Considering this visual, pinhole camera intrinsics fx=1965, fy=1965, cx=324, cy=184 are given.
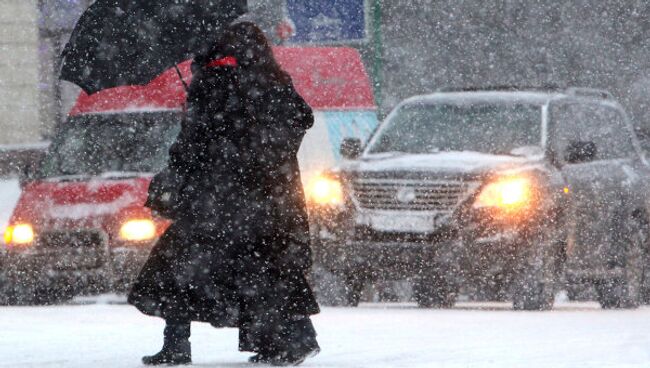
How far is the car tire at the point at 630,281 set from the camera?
15086 mm

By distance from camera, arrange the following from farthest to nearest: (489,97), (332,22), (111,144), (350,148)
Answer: (332,22) < (111,144) < (489,97) < (350,148)

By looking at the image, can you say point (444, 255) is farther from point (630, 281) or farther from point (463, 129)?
point (630, 281)

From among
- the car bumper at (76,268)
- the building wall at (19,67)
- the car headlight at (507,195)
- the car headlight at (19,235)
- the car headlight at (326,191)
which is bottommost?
the building wall at (19,67)

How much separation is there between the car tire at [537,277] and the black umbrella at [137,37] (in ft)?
15.3

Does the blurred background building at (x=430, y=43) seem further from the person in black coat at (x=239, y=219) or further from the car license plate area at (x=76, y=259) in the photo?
the person in black coat at (x=239, y=219)

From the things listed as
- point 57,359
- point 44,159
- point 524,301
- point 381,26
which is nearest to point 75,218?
point 44,159

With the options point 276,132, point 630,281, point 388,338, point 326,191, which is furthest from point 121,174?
point 276,132

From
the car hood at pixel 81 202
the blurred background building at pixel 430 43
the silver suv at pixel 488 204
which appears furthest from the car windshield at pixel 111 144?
the blurred background building at pixel 430 43

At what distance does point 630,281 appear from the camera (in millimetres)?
15172

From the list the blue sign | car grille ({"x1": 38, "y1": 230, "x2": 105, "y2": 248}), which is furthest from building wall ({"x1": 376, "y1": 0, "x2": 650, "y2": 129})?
car grille ({"x1": 38, "y1": 230, "x2": 105, "y2": 248})

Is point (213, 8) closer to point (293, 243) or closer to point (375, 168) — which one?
point (293, 243)

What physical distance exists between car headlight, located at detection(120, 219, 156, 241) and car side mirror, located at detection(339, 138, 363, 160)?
1.55 metres

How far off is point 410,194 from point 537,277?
108 cm

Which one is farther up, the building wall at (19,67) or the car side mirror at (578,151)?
the car side mirror at (578,151)
